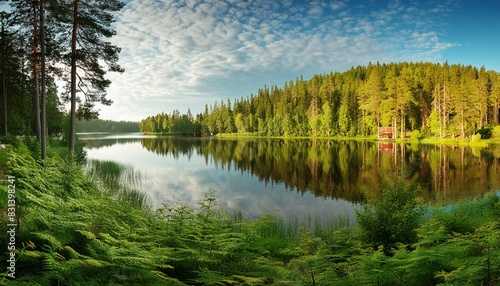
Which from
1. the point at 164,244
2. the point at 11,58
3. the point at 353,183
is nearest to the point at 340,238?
the point at 164,244

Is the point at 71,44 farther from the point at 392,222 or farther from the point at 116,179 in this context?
the point at 392,222

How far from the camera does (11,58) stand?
1270 inches

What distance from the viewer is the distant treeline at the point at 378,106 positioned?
6868 cm

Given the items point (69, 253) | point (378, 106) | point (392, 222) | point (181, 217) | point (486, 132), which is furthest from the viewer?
point (378, 106)

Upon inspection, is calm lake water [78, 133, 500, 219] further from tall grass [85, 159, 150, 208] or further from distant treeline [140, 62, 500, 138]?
distant treeline [140, 62, 500, 138]

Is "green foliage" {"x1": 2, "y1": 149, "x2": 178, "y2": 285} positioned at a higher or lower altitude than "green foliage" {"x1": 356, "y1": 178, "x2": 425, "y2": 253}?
higher

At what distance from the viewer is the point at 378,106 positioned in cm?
8000

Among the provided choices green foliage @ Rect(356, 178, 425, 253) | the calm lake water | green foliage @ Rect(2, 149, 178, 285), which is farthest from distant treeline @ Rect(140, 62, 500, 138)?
green foliage @ Rect(2, 149, 178, 285)

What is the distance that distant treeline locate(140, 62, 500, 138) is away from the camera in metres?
68.7

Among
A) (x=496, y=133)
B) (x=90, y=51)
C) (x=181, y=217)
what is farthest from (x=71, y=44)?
(x=496, y=133)

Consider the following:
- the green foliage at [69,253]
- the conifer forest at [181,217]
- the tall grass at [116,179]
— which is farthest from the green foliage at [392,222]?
the tall grass at [116,179]

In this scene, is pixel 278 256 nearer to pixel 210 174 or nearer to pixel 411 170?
pixel 210 174

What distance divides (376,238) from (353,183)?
15054 mm

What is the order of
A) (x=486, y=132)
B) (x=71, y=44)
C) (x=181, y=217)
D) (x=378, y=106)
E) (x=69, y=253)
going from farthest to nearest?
(x=378, y=106)
(x=486, y=132)
(x=71, y=44)
(x=181, y=217)
(x=69, y=253)
